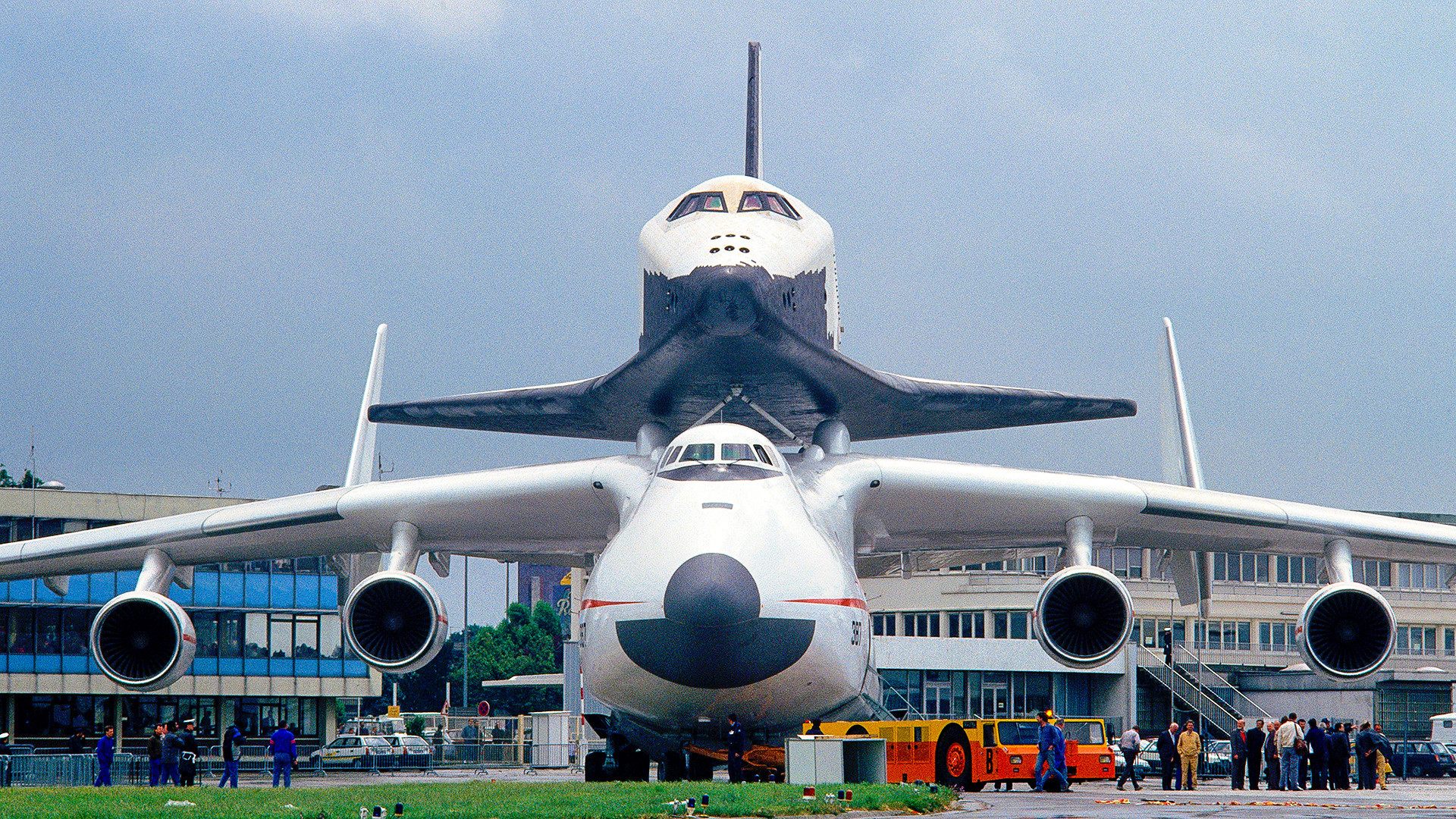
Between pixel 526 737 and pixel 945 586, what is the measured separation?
15.4 meters

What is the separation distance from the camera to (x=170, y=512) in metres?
43.0

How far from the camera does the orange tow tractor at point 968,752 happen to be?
1931 cm

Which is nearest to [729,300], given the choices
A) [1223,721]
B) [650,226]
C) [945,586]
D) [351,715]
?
[650,226]

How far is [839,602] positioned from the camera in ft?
54.8

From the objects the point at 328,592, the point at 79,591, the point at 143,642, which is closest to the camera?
the point at 143,642

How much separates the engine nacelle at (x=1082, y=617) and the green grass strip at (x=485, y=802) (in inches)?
125

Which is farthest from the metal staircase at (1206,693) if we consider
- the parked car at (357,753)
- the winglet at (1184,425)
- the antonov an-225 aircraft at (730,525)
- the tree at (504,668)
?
the tree at (504,668)

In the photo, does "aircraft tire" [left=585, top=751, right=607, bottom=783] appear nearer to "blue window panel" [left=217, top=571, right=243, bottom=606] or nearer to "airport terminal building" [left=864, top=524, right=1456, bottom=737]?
"airport terminal building" [left=864, top=524, right=1456, bottom=737]

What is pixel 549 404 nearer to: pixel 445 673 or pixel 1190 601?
pixel 1190 601

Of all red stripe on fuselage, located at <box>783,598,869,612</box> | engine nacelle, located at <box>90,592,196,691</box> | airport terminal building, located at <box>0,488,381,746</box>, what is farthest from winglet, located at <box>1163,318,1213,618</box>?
airport terminal building, located at <box>0,488,381,746</box>

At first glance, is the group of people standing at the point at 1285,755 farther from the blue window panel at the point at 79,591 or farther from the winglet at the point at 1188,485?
the blue window panel at the point at 79,591

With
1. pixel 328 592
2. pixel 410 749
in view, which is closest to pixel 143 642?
pixel 410 749

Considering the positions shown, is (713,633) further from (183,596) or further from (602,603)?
(183,596)

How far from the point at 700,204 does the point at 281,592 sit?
26.8m
